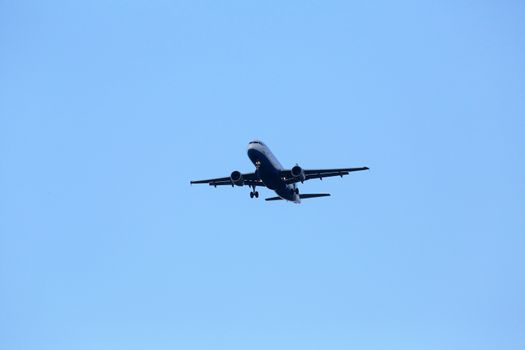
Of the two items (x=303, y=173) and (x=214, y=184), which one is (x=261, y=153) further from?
(x=214, y=184)

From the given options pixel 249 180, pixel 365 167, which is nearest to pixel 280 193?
pixel 249 180

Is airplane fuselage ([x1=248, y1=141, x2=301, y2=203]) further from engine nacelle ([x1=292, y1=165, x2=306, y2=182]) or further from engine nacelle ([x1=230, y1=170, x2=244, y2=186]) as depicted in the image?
engine nacelle ([x1=230, y1=170, x2=244, y2=186])

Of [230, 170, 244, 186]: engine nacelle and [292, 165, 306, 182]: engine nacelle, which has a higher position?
[230, 170, 244, 186]: engine nacelle

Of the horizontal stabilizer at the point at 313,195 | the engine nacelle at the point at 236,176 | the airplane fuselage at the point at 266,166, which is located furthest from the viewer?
the horizontal stabilizer at the point at 313,195

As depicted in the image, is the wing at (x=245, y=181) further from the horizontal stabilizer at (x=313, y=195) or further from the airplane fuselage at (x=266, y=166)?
the horizontal stabilizer at (x=313, y=195)

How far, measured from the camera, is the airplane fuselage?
64.7m

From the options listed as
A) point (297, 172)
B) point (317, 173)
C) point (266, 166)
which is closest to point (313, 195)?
point (317, 173)

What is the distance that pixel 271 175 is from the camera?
66.2 meters

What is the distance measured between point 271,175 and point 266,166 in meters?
1.17

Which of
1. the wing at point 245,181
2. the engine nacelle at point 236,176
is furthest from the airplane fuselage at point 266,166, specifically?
the engine nacelle at point 236,176

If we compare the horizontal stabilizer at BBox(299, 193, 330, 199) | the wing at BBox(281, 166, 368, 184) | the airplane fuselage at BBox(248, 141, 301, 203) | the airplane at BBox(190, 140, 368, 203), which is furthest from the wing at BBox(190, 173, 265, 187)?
the horizontal stabilizer at BBox(299, 193, 330, 199)

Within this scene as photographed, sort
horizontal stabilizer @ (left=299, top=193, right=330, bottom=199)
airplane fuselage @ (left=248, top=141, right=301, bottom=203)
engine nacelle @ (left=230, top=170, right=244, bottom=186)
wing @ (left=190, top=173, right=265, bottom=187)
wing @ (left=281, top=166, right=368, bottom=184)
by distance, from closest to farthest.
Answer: airplane fuselage @ (left=248, top=141, right=301, bottom=203) < wing @ (left=281, top=166, right=368, bottom=184) < engine nacelle @ (left=230, top=170, right=244, bottom=186) < wing @ (left=190, top=173, right=265, bottom=187) < horizontal stabilizer @ (left=299, top=193, right=330, bottom=199)

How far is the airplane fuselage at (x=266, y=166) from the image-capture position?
64.7 meters

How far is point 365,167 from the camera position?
66.4 m
